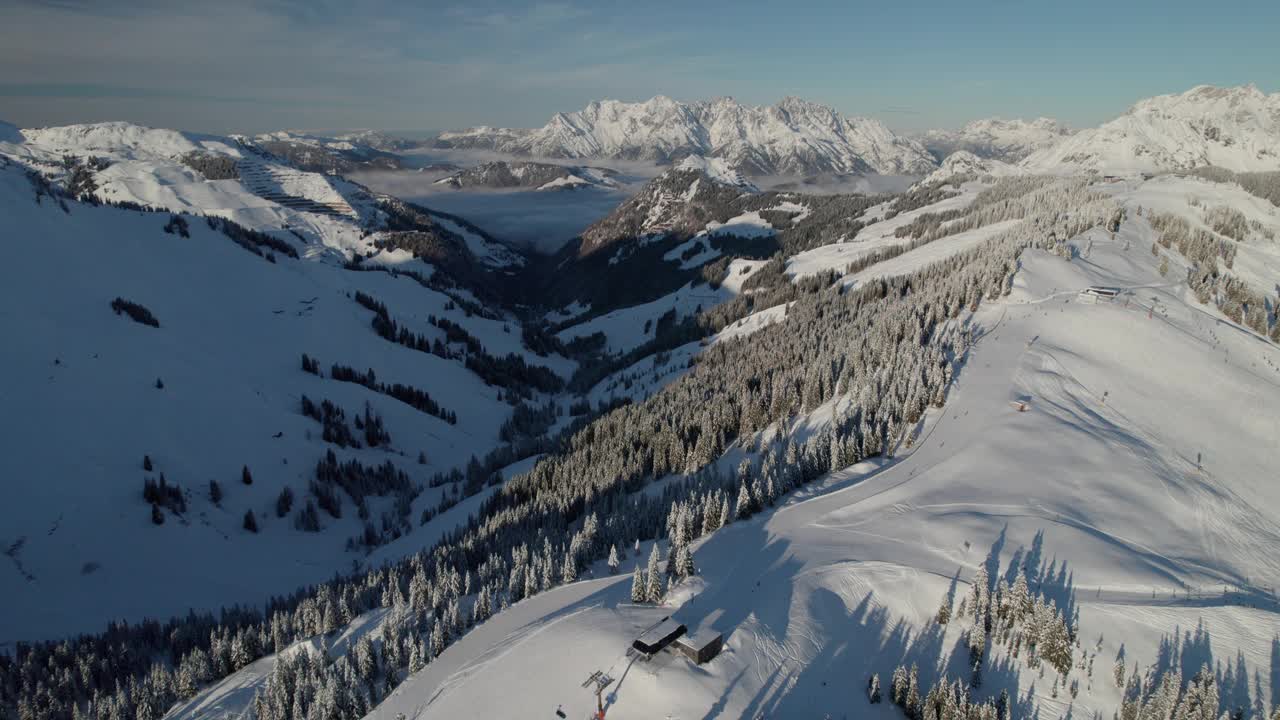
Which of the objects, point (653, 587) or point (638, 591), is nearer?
point (653, 587)

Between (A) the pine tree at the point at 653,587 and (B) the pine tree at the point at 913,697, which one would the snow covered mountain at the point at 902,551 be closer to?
(A) the pine tree at the point at 653,587

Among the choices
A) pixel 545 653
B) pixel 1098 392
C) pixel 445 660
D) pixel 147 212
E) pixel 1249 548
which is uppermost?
pixel 147 212

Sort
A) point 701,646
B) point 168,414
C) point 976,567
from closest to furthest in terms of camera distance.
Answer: point 701,646, point 976,567, point 168,414

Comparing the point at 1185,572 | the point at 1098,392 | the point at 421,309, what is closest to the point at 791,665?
the point at 1185,572

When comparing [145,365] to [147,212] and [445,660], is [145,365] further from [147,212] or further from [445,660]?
[147,212]

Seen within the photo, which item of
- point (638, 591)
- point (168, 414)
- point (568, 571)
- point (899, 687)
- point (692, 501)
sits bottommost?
point (168, 414)

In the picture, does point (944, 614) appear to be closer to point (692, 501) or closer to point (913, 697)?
point (913, 697)

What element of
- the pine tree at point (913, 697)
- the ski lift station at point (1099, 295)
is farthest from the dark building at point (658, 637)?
the ski lift station at point (1099, 295)

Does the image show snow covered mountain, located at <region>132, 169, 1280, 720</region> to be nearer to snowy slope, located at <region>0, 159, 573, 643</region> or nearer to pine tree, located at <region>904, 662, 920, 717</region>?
pine tree, located at <region>904, 662, 920, 717</region>

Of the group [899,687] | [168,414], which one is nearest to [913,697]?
[899,687]
